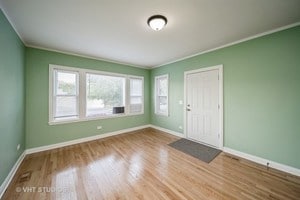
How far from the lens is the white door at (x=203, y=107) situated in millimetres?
3289

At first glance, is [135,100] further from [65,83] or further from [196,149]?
[196,149]

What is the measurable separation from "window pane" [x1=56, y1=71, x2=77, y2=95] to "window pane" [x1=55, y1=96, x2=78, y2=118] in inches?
6.4

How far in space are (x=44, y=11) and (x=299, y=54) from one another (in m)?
4.15

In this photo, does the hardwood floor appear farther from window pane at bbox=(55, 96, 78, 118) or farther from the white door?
window pane at bbox=(55, 96, 78, 118)

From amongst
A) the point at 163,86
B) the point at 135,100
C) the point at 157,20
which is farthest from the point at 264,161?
the point at 135,100

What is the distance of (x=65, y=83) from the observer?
11.5 feet

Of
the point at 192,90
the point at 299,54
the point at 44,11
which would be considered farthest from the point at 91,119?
the point at 299,54

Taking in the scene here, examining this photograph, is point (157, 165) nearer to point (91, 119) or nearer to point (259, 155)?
point (259, 155)

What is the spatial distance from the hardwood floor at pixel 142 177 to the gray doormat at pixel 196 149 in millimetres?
145

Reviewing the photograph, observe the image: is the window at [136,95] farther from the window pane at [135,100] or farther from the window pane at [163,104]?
the window pane at [163,104]

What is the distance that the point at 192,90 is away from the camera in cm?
381

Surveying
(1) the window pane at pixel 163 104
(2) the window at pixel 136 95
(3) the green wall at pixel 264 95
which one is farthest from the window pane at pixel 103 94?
(3) the green wall at pixel 264 95

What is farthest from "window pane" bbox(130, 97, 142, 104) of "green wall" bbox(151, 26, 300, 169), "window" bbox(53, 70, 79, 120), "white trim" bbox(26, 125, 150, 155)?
"green wall" bbox(151, 26, 300, 169)

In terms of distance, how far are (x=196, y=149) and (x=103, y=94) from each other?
10.8ft
